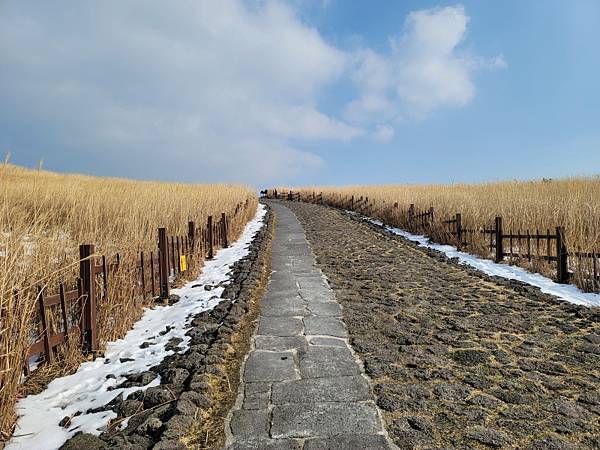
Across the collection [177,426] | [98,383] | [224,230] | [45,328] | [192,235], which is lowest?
[98,383]

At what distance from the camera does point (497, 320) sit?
17.5 ft

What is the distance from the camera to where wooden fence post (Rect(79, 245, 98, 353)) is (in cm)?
444

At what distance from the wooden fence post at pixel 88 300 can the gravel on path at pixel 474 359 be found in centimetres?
279

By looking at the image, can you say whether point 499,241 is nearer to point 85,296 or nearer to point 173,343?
point 173,343

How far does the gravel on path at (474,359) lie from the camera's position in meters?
2.86

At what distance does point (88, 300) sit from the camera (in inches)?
175

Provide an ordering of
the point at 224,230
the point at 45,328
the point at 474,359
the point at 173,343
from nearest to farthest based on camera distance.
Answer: the point at 45,328 → the point at 474,359 → the point at 173,343 → the point at 224,230

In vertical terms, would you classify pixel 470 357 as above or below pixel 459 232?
below

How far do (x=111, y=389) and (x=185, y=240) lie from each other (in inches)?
191

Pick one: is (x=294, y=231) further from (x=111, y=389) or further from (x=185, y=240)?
(x=111, y=389)

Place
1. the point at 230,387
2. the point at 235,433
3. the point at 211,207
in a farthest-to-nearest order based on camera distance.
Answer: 1. the point at 211,207
2. the point at 230,387
3. the point at 235,433

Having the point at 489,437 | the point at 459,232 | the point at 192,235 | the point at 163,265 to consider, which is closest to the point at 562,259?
the point at 459,232

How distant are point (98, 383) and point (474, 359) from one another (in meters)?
3.53

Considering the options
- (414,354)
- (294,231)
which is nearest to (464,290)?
(414,354)
